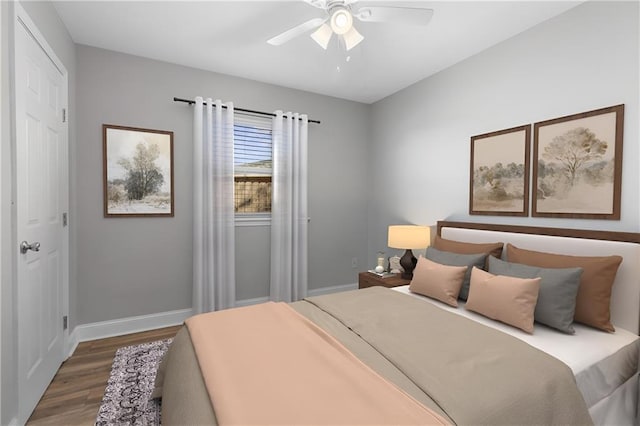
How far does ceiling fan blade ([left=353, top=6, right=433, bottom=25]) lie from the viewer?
1.73 metres

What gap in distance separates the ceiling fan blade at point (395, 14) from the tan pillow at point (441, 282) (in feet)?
5.42

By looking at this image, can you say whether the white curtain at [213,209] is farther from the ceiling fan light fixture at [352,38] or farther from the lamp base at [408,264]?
the lamp base at [408,264]

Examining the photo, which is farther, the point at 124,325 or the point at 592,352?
the point at 124,325

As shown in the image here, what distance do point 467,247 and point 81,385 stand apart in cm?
304

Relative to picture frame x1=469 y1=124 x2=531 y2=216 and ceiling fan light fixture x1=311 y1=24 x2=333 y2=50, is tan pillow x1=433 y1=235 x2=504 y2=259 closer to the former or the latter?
picture frame x1=469 y1=124 x2=531 y2=216

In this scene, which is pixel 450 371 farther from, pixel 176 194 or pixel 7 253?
pixel 176 194

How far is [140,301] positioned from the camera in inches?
115

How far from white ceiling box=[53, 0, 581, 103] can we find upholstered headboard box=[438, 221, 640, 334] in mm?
1585

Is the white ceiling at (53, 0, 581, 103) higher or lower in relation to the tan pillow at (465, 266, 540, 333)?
higher

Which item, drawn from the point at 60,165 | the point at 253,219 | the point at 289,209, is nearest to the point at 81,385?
the point at 60,165

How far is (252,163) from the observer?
11.2 feet

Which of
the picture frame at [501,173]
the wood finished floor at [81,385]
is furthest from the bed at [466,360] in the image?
the wood finished floor at [81,385]

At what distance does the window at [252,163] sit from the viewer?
11.0ft

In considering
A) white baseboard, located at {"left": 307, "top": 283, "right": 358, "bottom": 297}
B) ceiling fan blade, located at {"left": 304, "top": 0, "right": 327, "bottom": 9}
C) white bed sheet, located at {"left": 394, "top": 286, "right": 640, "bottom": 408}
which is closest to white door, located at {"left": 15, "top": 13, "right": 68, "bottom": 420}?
ceiling fan blade, located at {"left": 304, "top": 0, "right": 327, "bottom": 9}
